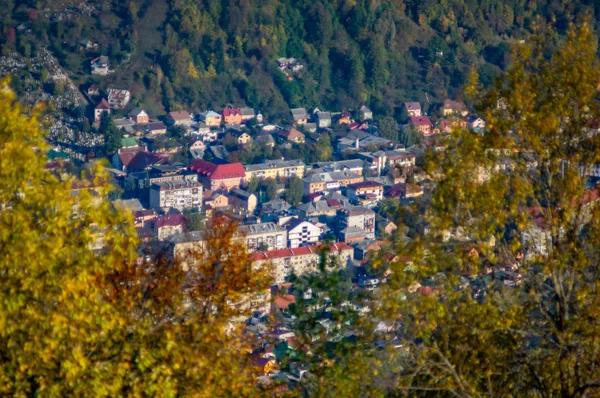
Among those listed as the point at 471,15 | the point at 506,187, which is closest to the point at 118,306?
the point at 506,187

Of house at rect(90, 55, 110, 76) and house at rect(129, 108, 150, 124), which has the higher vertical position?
house at rect(90, 55, 110, 76)

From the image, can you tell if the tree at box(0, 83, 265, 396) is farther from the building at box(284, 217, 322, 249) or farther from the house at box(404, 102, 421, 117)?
the house at box(404, 102, 421, 117)

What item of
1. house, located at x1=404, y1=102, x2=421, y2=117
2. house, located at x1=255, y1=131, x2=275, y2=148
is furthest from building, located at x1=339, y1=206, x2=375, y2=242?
house, located at x1=404, y1=102, x2=421, y2=117

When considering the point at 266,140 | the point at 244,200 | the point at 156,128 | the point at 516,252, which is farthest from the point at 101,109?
the point at 516,252

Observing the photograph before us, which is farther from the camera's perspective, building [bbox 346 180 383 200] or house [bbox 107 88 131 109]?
house [bbox 107 88 131 109]

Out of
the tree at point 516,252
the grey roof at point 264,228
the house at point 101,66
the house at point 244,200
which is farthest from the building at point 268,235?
the tree at point 516,252

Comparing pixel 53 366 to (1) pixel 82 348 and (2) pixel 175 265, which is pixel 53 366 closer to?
(1) pixel 82 348
